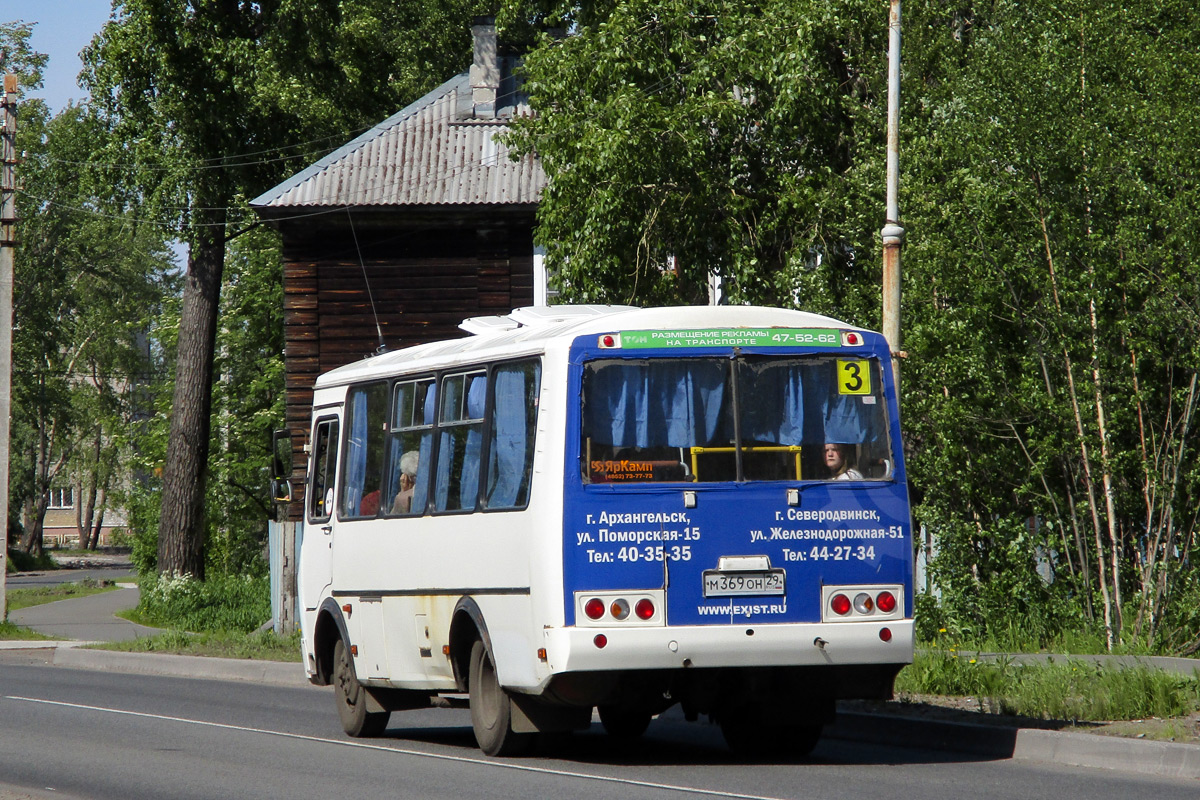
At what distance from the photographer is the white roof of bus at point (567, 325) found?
34.2 ft

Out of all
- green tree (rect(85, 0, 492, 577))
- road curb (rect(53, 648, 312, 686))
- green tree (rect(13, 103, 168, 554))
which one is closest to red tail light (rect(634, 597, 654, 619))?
road curb (rect(53, 648, 312, 686))

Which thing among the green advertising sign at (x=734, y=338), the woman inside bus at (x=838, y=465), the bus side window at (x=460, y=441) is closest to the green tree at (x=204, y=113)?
the bus side window at (x=460, y=441)

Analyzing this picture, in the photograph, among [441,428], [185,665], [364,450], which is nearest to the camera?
[441,428]

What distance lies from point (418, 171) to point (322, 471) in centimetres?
1567

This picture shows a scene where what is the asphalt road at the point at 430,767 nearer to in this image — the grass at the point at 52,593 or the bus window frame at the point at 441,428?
the bus window frame at the point at 441,428

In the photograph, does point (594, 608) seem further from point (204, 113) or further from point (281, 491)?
point (204, 113)

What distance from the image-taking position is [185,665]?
70.5 feet

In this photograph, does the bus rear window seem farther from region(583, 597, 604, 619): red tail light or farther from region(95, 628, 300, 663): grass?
region(95, 628, 300, 663): grass

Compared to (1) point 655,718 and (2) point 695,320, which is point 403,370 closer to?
(2) point 695,320

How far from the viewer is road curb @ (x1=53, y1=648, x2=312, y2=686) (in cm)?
1969

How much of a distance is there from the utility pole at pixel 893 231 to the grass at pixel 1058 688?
301 cm

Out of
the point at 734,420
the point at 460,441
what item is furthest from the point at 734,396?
the point at 460,441

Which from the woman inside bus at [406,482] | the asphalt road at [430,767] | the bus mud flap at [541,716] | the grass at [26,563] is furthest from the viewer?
the grass at [26,563]

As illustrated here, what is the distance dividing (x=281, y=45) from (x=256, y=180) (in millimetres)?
2728
